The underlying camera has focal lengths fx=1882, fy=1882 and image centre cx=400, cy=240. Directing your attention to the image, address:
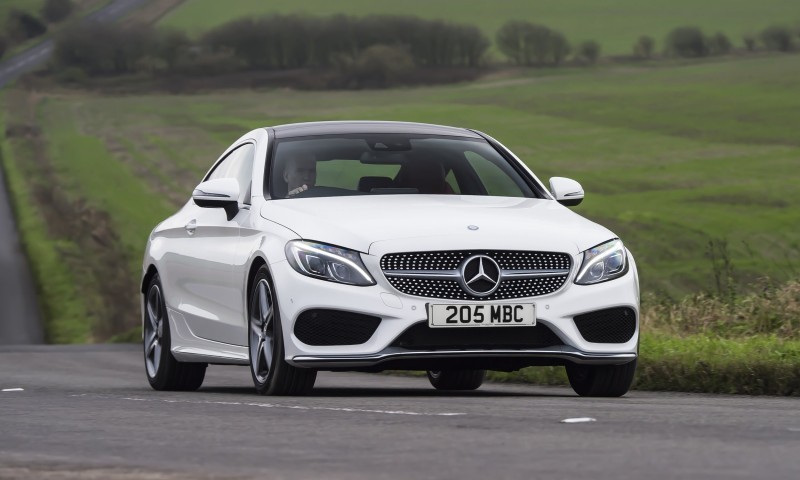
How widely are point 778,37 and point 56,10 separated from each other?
1678 inches

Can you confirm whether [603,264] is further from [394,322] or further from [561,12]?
[561,12]

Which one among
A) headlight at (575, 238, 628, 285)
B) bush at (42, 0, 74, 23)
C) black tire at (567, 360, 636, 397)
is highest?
headlight at (575, 238, 628, 285)

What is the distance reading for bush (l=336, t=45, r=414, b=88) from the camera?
8081 centimetres

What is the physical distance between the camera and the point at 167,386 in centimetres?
1256

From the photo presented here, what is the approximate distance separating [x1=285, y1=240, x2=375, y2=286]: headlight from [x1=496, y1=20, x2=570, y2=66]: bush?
72960 millimetres

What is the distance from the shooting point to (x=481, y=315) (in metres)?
9.90

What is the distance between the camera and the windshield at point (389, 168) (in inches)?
442

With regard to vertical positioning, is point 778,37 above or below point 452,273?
below

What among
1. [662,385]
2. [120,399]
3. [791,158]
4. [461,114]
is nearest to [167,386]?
[120,399]

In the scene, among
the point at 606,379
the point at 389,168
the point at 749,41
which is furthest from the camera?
the point at 749,41

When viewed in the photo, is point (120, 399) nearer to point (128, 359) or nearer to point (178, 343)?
point (178, 343)

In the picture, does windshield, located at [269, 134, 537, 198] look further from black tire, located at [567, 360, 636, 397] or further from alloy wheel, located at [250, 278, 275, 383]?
black tire, located at [567, 360, 636, 397]

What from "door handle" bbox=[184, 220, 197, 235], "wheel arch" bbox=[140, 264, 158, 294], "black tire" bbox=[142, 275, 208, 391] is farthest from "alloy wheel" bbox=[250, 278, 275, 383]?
"wheel arch" bbox=[140, 264, 158, 294]

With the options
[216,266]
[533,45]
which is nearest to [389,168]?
[216,266]
